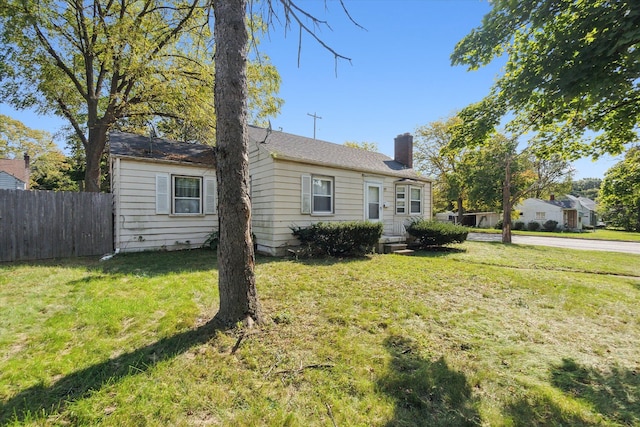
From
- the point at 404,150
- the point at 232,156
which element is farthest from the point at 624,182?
the point at 232,156

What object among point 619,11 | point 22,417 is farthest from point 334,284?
point 619,11

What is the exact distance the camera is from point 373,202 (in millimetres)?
11359

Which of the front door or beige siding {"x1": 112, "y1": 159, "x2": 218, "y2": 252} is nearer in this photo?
beige siding {"x1": 112, "y1": 159, "x2": 218, "y2": 252}

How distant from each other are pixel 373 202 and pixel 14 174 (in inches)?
1344

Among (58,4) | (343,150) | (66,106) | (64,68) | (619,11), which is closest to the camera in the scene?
A: (619,11)

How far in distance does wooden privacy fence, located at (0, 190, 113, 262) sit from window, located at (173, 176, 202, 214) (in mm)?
1845

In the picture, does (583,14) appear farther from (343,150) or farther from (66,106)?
(66,106)

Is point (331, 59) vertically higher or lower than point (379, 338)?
higher

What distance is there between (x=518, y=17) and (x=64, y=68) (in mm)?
15702

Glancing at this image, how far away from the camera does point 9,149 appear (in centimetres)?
2998

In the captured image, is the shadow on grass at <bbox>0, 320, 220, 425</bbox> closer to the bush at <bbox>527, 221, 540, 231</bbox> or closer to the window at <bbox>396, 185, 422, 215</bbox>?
the window at <bbox>396, 185, 422, 215</bbox>

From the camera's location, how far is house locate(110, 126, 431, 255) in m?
8.72

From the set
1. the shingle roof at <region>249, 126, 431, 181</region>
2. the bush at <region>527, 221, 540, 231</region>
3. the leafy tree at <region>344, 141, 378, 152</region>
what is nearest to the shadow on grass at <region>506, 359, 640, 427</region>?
the shingle roof at <region>249, 126, 431, 181</region>

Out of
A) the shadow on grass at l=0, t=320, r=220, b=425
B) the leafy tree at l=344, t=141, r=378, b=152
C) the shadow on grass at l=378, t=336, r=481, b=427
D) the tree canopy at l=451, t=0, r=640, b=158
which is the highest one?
the leafy tree at l=344, t=141, r=378, b=152
